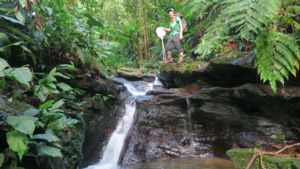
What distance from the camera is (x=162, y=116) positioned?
8031mm

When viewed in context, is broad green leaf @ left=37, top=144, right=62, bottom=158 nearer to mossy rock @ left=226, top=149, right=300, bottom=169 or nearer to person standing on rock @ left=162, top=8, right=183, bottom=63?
mossy rock @ left=226, top=149, right=300, bottom=169

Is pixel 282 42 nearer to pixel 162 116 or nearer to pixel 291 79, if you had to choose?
pixel 291 79

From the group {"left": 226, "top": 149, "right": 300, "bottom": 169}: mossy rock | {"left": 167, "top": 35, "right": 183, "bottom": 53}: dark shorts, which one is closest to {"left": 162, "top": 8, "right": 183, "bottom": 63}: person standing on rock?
{"left": 167, "top": 35, "right": 183, "bottom": 53}: dark shorts

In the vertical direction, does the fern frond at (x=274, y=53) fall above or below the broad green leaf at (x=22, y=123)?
above

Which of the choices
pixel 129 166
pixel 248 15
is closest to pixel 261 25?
pixel 248 15

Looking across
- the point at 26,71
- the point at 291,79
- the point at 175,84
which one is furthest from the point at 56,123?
the point at 175,84

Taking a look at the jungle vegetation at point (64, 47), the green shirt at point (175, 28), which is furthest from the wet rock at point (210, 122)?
the green shirt at point (175, 28)

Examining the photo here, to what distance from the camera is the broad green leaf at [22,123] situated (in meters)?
2.98

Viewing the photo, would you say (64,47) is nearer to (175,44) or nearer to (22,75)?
(22,75)

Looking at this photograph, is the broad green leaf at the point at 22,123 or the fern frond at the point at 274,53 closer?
the fern frond at the point at 274,53

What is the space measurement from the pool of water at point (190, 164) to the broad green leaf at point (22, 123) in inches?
151

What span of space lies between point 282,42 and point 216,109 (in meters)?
5.63

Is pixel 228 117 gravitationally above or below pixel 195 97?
below

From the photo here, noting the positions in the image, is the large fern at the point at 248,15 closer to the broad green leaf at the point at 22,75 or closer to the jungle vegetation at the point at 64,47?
the jungle vegetation at the point at 64,47
